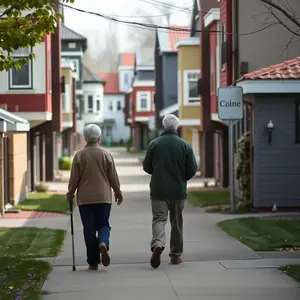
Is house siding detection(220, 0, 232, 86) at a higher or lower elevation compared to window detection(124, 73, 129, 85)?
lower

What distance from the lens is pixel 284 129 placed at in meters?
19.9

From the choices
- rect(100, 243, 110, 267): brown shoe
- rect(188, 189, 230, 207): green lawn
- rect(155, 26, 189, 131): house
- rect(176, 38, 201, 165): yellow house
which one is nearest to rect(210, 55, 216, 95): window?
rect(188, 189, 230, 207): green lawn

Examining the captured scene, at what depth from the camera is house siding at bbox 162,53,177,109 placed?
4869 centimetres

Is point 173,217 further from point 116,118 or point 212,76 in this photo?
point 116,118

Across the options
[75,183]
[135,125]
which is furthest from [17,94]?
[135,125]

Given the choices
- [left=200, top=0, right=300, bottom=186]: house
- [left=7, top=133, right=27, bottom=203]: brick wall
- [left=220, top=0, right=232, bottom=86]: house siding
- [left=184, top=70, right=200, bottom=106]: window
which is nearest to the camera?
[left=200, top=0, right=300, bottom=186]: house

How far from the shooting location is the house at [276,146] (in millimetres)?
19719

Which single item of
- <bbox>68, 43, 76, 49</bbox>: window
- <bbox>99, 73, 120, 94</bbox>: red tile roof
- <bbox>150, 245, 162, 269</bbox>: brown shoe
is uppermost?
<bbox>68, 43, 76, 49</bbox>: window

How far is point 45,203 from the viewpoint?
82.7ft

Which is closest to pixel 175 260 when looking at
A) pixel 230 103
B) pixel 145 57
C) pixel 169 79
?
pixel 230 103

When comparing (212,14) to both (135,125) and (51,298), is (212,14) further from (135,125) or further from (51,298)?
(135,125)

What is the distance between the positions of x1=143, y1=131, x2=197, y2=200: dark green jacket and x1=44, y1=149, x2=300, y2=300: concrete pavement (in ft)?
3.12

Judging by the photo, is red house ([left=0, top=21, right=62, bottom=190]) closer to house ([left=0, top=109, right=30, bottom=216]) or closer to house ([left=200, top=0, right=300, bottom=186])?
house ([left=0, top=109, right=30, bottom=216])

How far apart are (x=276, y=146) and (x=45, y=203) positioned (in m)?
8.03
